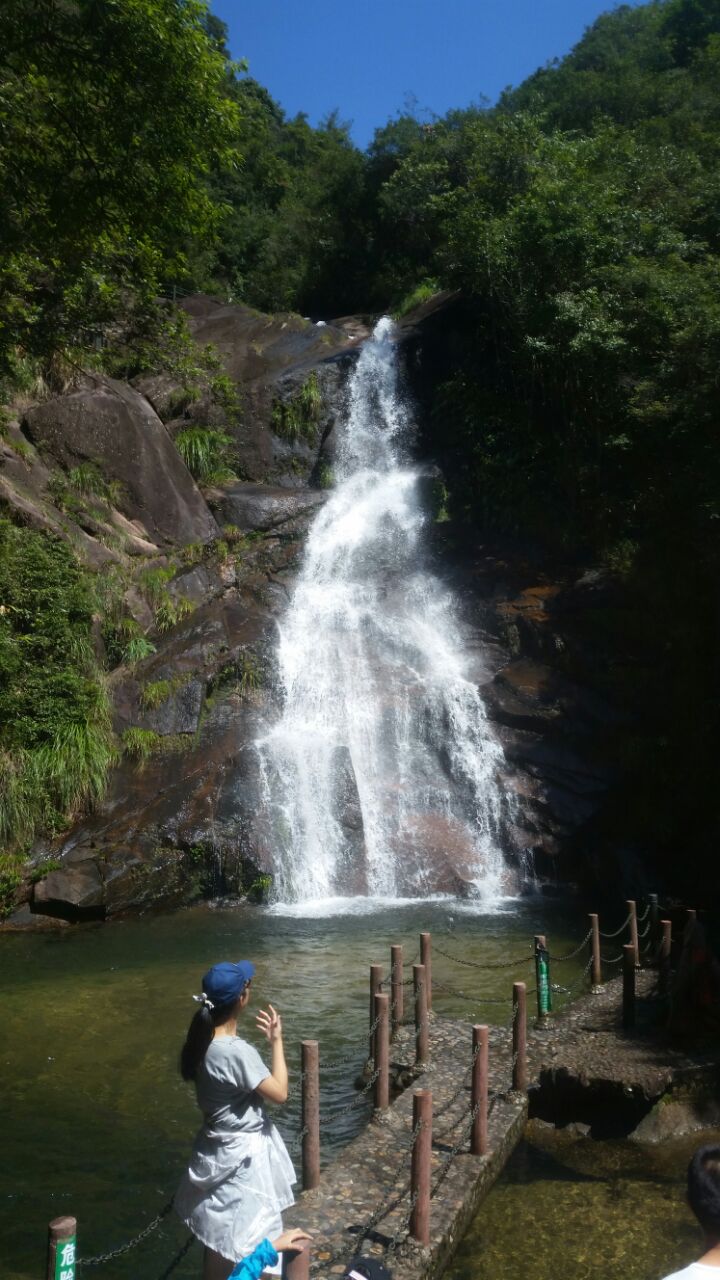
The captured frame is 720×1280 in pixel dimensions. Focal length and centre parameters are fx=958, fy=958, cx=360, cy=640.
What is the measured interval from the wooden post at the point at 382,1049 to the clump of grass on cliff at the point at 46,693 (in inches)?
353

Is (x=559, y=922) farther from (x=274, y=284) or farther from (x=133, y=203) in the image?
(x=274, y=284)

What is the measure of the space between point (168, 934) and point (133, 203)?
9174mm

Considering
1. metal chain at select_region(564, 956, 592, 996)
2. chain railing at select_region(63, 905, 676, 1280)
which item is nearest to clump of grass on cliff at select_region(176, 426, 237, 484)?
metal chain at select_region(564, 956, 592, 996)

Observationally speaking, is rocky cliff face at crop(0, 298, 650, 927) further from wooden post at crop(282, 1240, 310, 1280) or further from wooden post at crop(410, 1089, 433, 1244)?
wooden post at crop(282, 1240, 310, 1280)

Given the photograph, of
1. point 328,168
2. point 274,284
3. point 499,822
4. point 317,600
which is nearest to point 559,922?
point 499,822

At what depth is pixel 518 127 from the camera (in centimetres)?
2662

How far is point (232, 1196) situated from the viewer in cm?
377

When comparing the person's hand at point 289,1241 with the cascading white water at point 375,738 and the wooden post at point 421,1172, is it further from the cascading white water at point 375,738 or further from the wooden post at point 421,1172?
the cascading white water at point 375,738

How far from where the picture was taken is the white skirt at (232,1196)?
12.3 feet

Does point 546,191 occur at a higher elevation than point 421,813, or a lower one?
higher

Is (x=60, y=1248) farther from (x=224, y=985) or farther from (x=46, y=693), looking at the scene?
(x=46, y=693)

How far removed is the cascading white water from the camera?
15852 mm

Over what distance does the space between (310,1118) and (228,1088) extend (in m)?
2.20

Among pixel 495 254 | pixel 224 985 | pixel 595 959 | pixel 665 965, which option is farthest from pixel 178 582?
pixel 224 985
